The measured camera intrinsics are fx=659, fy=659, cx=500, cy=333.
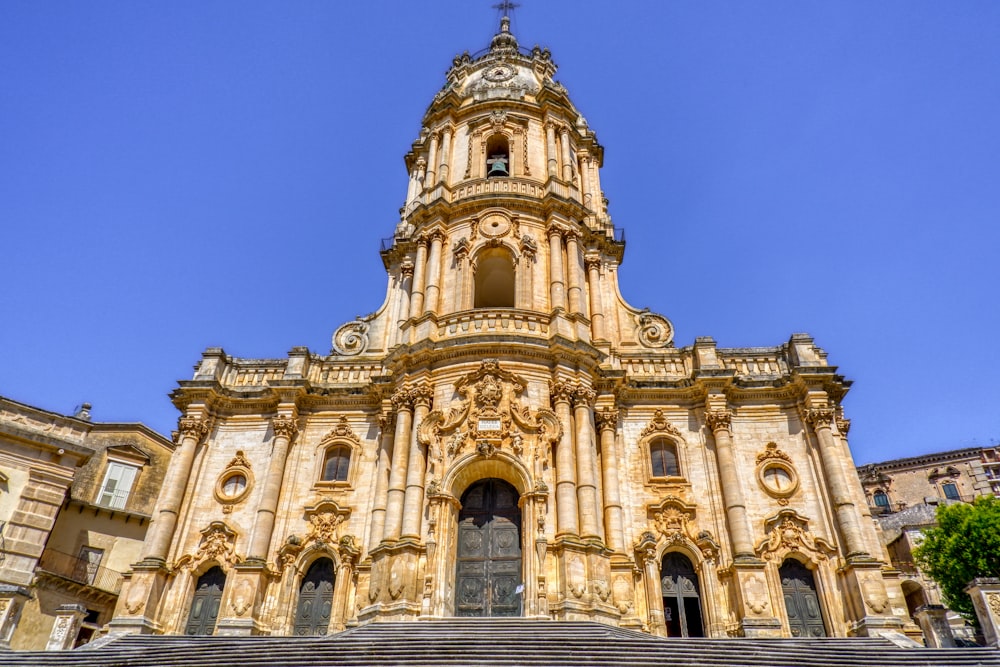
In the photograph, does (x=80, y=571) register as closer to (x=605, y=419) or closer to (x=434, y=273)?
(x=434, y=273)

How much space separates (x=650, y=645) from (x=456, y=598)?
661cm

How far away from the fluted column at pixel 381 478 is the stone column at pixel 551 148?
42.4 ft

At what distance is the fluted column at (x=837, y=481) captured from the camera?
20.7m

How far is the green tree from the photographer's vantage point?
28422mm

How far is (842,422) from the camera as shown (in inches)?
939

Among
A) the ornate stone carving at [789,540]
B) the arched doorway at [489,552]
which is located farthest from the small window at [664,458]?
the arched doorway at [489,552]

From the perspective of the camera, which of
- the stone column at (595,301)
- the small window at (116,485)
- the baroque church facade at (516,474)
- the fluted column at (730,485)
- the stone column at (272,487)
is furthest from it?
the small window at (116,485)

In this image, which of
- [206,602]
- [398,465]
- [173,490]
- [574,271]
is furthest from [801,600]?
[173,490]

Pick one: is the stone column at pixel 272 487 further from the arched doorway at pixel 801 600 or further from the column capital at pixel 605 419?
the arched doorway at pixel 801 600

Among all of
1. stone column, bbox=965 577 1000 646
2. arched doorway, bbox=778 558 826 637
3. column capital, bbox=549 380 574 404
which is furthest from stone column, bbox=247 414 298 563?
stone column, bbox=965 577 1000 646

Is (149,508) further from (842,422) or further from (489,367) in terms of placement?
(842,422)

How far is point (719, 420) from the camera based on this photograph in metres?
23.3

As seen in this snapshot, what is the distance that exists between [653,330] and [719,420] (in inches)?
213

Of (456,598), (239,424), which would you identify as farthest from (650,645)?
(239,424)
